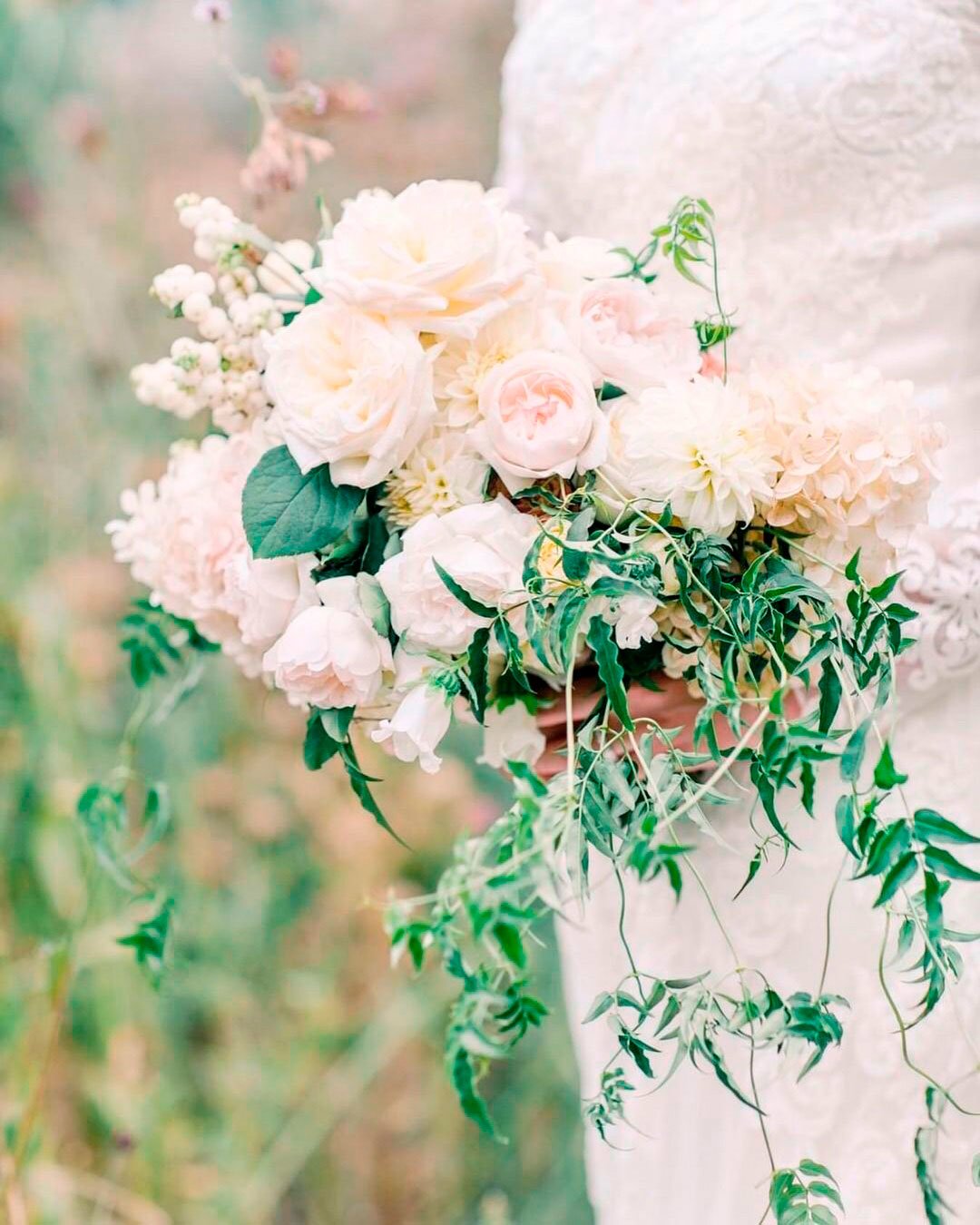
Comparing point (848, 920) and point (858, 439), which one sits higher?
point (858, 439)

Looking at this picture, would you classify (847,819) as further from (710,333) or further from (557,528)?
(710,333)

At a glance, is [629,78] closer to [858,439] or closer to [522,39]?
[522,39]

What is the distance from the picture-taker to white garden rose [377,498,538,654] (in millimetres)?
591

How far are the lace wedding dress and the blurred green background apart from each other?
0.66 m

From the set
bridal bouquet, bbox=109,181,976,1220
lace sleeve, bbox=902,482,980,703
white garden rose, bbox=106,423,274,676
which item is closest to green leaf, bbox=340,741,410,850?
bridal bouquet, bbox=109,181,976,1220

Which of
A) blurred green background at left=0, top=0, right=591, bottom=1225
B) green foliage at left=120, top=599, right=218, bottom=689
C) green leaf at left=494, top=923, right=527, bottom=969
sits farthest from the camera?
blurred green background at left=0, top=0, right=591, bottom=1225

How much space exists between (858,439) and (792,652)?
0.14 m

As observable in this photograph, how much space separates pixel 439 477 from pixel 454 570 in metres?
0.07

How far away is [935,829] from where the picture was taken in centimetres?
48

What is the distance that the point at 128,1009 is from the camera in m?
1.49

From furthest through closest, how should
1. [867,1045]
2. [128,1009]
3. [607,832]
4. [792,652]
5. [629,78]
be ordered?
[128,1009] → [629,78] → [867,1045] → [792,652] → [607,832]

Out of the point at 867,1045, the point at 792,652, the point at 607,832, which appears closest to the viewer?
the point at 607,832

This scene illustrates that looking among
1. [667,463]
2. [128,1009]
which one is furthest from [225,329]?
[128,1009]

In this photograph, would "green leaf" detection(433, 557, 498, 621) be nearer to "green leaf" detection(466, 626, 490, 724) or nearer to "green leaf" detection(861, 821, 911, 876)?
"green leaf" detection(466, 626, 490, 724)
